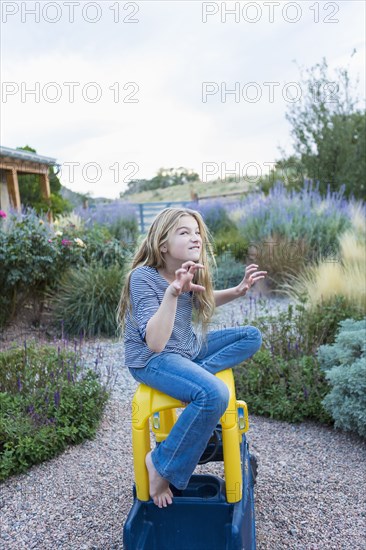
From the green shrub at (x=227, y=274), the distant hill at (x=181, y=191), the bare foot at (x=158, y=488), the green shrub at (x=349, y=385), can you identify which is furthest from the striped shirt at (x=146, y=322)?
the distant hill at (x=181, y=191)

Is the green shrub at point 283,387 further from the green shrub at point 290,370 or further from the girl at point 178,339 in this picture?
the girl at point 178,339

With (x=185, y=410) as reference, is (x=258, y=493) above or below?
below

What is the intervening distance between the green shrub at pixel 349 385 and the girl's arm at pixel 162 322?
159 cm

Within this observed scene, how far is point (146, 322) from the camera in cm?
197

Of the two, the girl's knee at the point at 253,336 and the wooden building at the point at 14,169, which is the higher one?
the wooden building at the point at 14,169

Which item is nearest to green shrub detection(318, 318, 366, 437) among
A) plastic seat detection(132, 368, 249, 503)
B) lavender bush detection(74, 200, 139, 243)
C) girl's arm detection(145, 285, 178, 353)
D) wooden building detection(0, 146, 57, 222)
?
plastic seat detection(132, 368, 249, 503)

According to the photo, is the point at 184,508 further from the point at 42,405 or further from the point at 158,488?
the point at 42,405

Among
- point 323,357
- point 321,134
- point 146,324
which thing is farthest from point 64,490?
point 321,134

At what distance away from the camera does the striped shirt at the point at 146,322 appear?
2018mm

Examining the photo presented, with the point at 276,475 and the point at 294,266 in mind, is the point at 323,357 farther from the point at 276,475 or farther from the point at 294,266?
the point at 294,266

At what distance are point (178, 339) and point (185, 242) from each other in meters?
0.36

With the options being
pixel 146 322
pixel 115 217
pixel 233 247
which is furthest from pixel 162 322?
pixel 115 217

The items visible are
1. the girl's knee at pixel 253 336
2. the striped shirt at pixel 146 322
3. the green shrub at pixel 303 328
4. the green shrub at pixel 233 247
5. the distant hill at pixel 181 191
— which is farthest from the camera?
the distant hill at pixel 181 191

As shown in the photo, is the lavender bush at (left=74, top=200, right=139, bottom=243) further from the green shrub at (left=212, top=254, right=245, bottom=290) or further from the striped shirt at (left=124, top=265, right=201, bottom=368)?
the striped shirt at (left=124, top=265, right=201, bottom=368)
